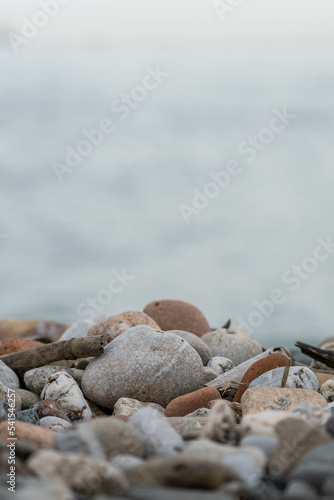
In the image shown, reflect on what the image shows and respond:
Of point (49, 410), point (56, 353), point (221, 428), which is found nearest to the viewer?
point (221, 428)

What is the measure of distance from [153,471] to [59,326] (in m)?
16.0

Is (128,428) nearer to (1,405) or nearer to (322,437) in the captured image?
(322,437)

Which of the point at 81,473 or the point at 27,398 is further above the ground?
the point at 81,473

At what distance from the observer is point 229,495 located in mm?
3637

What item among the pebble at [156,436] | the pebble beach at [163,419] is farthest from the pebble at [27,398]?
the pebble at [156,436]

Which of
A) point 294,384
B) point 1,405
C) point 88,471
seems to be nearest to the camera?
point 88,471

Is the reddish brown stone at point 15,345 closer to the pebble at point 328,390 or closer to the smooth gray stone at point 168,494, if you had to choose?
the pebble at point 328,390

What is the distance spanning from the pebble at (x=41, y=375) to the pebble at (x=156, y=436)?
16.5 ft

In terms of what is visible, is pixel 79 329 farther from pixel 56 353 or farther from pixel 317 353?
pixel 317 353

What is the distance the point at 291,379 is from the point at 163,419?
13.5 ft

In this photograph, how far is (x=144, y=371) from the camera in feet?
30.1

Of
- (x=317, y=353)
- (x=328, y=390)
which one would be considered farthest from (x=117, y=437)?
(x=317, y=353)

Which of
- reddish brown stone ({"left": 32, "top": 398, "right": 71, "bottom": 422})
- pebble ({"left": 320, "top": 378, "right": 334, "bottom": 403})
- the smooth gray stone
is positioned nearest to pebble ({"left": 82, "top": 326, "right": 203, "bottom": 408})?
reddish brown stone ({"left": 32, "top": 398, "right": 71, "bottom": 422})

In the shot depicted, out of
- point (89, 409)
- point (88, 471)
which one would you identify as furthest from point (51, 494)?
point (89, 409)
